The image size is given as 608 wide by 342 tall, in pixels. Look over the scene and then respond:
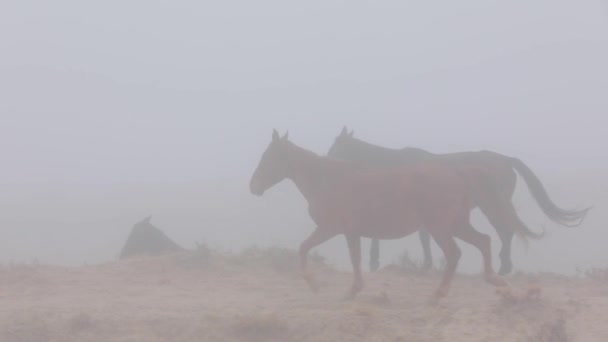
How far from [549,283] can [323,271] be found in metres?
3.47

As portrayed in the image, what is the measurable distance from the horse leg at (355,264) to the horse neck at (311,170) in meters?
0.79

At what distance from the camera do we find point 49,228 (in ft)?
118

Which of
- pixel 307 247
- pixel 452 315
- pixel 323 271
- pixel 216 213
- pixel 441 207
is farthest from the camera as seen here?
pixel 216 213

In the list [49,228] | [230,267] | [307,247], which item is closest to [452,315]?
[307,247]

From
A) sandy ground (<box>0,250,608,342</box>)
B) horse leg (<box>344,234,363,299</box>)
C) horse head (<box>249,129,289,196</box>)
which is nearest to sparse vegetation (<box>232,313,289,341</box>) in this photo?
sandy ground (<box>0,250,608,342</box>)

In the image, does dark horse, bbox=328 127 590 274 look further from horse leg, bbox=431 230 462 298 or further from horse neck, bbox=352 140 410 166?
horse leg, bbox=431 230 462 298

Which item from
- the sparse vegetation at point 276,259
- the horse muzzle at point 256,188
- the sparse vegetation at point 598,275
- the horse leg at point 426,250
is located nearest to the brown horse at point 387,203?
the horse muzzle at point 256,188

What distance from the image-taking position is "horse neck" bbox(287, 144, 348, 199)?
30.7 feet

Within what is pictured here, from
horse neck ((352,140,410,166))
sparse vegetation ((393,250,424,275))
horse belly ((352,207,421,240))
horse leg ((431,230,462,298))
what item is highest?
horse neck ((352,140,410,166))

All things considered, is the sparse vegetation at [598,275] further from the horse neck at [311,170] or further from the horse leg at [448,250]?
the horse neck at [311,170]

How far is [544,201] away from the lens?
1152 centimetres

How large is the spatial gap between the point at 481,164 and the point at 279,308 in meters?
5.11

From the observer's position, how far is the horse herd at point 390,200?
8414 millimetres

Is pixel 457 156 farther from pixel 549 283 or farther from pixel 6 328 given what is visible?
pixel 6 328
